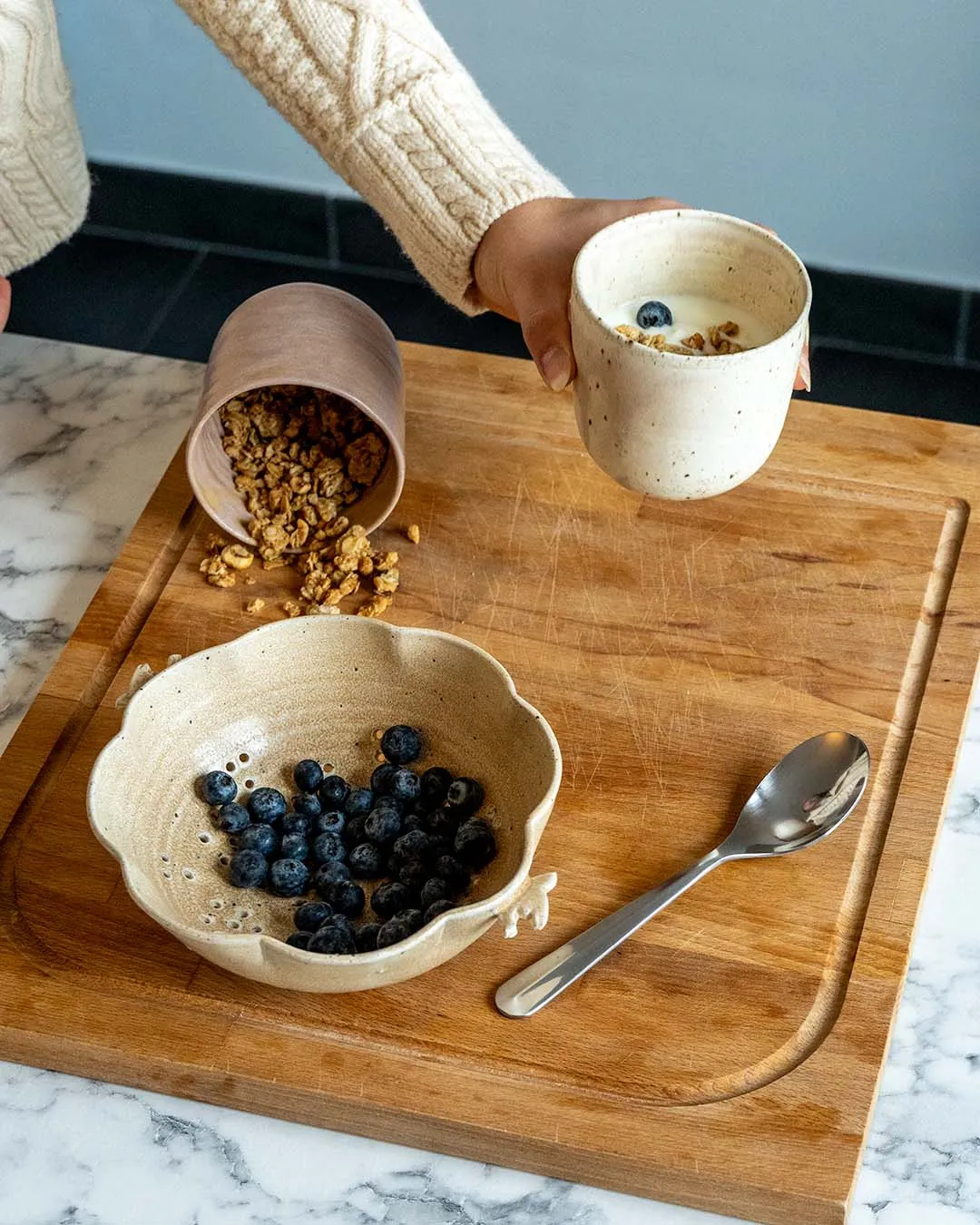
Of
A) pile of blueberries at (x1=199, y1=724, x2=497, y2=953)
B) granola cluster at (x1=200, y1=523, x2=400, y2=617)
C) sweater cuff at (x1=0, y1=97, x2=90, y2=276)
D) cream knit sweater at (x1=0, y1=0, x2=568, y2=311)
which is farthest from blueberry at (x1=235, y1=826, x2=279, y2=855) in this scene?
sweater cuff at (x1=0, y1=97, x2=90, y2=276)

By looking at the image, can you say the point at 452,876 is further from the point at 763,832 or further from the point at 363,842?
the point at 763,832

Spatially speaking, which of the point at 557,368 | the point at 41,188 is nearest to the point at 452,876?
the point at 557,368

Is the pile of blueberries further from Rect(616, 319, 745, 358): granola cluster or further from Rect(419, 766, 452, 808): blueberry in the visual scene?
Rect(616, 319, 745, 358): granola cluster

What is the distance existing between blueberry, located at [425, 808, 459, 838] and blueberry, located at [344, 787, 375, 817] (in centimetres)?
4

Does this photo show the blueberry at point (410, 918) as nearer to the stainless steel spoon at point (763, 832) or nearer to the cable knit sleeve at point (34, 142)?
the stainless steel spoon at point (763, 832)

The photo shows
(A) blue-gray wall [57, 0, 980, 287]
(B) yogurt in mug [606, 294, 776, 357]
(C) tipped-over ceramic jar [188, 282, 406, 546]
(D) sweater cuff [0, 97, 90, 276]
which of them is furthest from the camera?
(A) blue-gray wall [57, 0, 980, 287]

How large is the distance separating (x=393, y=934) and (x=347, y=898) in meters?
0.05

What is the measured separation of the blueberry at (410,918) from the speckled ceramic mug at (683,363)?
1.01 ft

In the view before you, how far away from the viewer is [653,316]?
3.03 feet

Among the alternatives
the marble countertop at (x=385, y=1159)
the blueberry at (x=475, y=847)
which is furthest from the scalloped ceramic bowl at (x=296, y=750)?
the marble countertop at (x=385, y=1159)

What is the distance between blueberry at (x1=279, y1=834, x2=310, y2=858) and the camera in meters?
0.92

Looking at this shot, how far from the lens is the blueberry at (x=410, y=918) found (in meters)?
0.86

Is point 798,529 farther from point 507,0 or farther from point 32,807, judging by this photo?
point 507,0

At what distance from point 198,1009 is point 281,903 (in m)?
0.08
